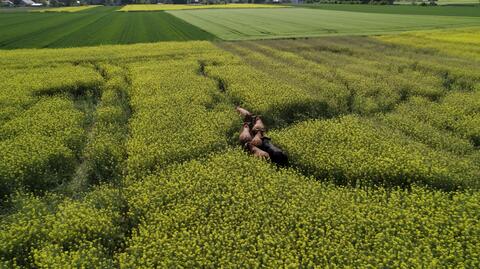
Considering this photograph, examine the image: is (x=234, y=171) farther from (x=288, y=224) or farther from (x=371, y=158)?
(x=371, y=158)

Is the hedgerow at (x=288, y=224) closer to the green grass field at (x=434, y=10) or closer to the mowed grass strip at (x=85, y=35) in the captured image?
the mowed grass strip at (x=85, y=35)

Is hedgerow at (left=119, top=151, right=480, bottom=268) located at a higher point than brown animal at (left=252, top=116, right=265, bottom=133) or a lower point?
lower

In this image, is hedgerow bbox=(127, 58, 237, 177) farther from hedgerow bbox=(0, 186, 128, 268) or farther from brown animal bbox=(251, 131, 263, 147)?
hedgerow bbox=(0, 186, 128, 268)

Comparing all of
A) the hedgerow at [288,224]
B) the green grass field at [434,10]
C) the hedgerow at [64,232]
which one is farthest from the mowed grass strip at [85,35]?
the green grass field at [434,10]

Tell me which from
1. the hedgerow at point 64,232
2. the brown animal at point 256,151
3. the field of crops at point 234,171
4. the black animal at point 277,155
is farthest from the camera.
→ the black animal at point 277,155

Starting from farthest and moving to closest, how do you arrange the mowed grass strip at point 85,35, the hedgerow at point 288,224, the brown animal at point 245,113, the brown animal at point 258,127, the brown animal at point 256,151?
1. the mowed grass strip at point 85,35
2. the brown animal at point 245,113
3. the brown animal at point 258,127
4. the brown animal at point 256,151
5. the hedgerow at point 288,224

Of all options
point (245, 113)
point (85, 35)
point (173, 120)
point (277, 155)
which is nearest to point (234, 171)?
point (277, 155)

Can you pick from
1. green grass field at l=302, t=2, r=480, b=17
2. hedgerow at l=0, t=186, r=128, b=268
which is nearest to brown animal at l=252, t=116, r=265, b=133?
hedgerow at l=0, t=186, r=128, b=268
